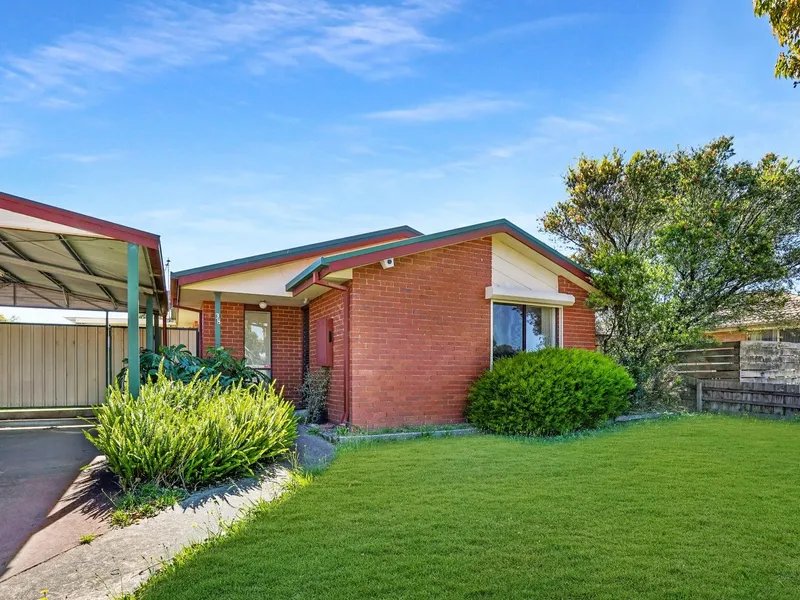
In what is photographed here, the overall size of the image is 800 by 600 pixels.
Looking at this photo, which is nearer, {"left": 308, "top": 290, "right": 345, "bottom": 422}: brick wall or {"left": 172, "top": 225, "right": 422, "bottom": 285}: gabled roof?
{"left": 308, "top": 290, "right": 345, "bottom": 422}: brick wall

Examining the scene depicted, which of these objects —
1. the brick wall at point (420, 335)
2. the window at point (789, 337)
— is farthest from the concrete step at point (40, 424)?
the window at point (789, 337)

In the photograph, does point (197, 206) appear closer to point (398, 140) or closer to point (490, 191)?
point (398, 140)

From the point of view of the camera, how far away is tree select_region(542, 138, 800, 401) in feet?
37.9

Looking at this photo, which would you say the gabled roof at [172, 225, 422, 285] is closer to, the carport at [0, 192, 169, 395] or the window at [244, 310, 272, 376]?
the carport at [0, 192, 169, 395]

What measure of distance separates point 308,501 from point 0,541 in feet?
8.77

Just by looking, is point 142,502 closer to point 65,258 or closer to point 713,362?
point 65,258

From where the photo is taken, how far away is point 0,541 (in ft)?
15.2

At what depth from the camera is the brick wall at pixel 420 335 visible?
9.09 m

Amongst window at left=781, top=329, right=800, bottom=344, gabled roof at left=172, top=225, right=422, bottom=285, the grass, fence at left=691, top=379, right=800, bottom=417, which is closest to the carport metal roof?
gabled roof at left=172, top=225, right=422, bottom=285

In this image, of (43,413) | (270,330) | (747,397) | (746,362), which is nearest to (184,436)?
(270,330)

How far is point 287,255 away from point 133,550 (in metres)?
7.24

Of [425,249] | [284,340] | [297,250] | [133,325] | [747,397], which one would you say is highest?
[297,250]

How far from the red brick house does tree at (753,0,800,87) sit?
16.9 ft

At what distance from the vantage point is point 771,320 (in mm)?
13984
